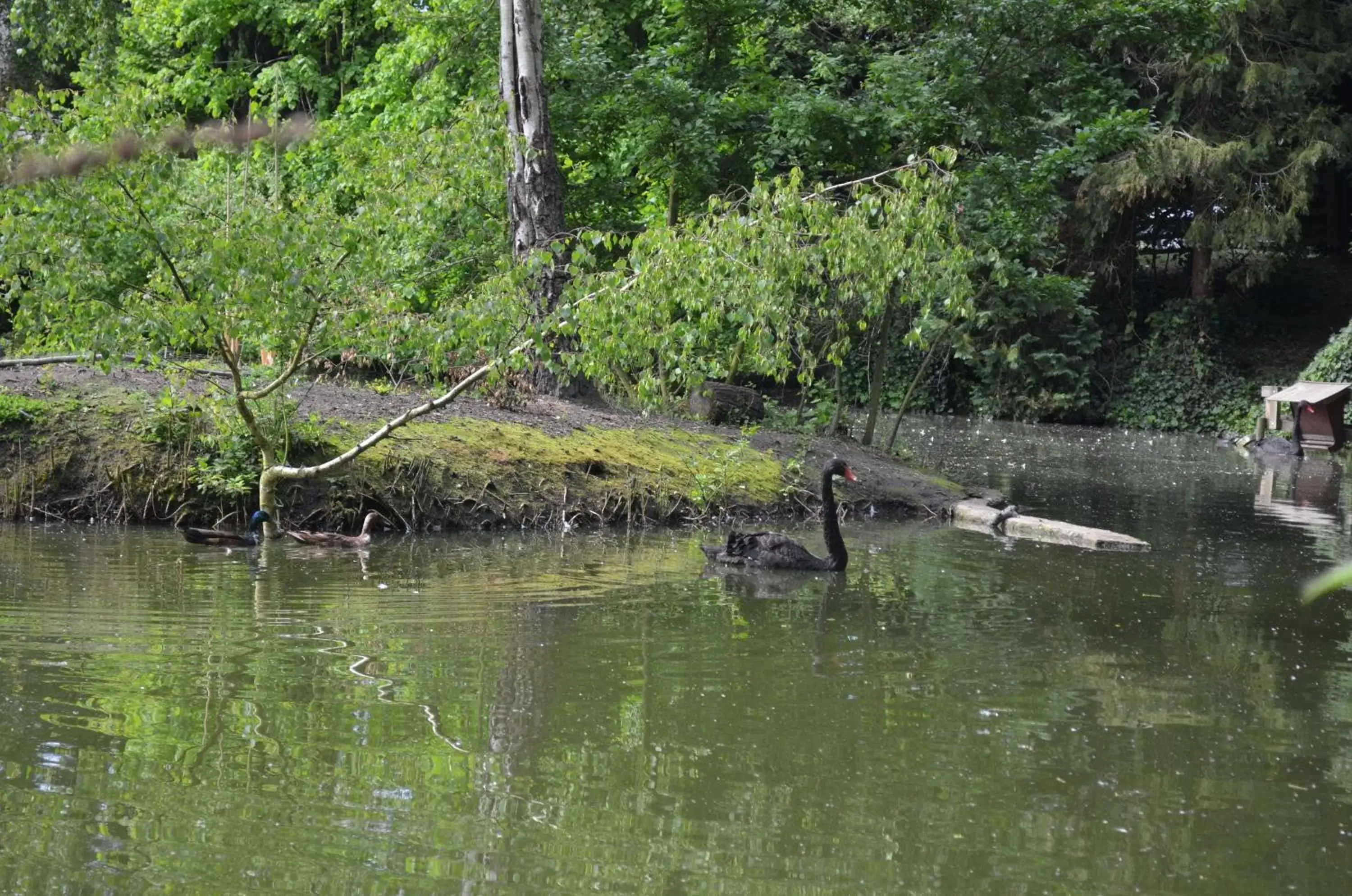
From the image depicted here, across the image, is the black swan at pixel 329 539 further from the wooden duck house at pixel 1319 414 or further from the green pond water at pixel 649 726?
the wooden duck house at pixel 1319 414

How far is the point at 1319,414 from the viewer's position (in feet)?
103

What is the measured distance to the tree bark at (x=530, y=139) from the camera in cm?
1805

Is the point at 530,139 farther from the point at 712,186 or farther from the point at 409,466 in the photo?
the point at 409,466

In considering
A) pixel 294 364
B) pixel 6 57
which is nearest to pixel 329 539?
pixel 294 364

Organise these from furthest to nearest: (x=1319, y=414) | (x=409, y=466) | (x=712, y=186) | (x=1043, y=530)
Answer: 1. (x=1319, y=414)
2. (x=712, y=186)
3. (x=1043, y=530)
4. (x=409, y=466)

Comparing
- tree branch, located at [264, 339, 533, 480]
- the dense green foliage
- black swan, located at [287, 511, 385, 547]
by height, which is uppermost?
the dense green foliage

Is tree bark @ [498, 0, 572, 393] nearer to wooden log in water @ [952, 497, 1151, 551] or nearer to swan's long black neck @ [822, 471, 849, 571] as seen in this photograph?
wooden log in water @ [952, 497, 1151, 551]

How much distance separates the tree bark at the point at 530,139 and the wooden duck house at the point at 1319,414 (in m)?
18.9

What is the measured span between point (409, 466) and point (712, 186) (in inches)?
296

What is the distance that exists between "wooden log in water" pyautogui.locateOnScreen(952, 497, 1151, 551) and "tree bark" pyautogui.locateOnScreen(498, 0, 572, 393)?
5.09 metres

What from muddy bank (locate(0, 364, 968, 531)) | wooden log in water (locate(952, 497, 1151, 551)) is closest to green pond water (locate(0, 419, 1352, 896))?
muddy bank (locate(0, 364, 968, 531))

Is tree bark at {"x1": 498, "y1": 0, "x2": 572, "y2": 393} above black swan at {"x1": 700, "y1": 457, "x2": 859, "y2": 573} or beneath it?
above

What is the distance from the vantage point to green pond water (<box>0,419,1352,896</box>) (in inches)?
215

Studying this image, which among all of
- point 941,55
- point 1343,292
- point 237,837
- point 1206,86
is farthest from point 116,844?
point 1343,292
